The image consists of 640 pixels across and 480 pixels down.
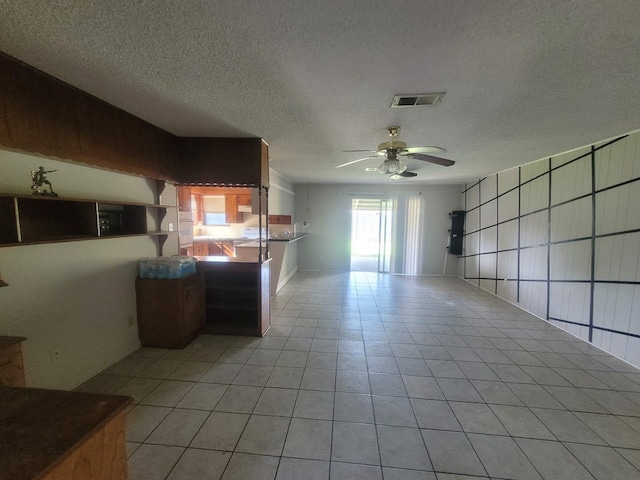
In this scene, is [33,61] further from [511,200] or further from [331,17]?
[511,200]

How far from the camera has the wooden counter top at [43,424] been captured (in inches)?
30.4

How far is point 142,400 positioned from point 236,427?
875mm

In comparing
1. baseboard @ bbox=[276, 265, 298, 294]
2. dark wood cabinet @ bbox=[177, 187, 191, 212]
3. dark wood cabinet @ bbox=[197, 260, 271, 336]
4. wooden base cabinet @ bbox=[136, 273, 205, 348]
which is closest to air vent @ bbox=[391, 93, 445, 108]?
dark wood cabinet @ bbox=[197, 260, 271, 336]

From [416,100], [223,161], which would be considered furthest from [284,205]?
[416,100]

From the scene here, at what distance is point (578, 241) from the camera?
3.37 meters

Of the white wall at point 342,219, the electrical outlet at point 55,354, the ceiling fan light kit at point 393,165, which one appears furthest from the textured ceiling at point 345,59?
the white wall at point 342,219

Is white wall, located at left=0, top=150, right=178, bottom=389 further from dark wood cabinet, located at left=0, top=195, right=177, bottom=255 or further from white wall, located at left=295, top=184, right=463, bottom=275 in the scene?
white wall, located at left=295, top=184, right=463, bottom=275

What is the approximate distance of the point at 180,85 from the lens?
1866mm

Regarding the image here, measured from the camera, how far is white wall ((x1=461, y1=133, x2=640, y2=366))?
277cm

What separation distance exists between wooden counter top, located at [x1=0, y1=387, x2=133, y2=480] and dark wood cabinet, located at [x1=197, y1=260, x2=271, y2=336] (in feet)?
7.33

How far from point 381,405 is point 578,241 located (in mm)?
3366

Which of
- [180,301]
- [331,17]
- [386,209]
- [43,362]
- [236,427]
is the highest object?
[331,17]

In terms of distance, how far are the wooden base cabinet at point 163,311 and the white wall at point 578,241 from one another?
15.7 ft

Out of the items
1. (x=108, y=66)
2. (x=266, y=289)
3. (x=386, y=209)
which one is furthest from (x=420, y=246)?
(x=108, y=66)
